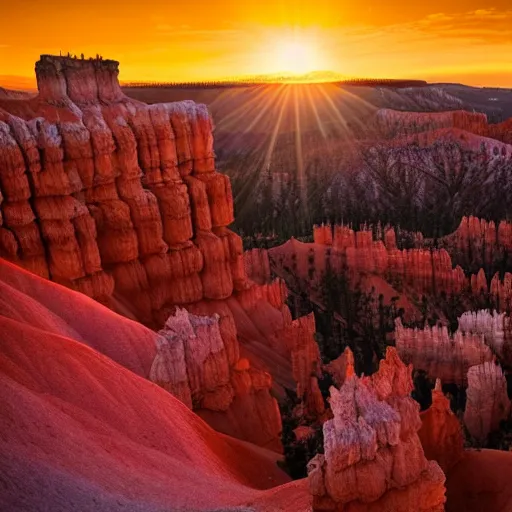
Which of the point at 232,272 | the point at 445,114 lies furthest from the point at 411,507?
the point at 445,114

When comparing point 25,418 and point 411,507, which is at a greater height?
point 25,418

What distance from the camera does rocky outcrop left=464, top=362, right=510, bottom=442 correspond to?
84.1ft

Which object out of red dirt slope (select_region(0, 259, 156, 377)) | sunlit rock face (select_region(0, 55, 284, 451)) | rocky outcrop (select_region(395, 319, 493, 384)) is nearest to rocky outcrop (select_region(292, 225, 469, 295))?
rocky outcrop (select_region(395, 319, 493, 384))

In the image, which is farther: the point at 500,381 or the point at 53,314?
the point at 500,381

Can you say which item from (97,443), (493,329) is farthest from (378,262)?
(97,443)

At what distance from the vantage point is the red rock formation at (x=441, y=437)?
17266mm

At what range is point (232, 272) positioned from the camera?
29.1 meters

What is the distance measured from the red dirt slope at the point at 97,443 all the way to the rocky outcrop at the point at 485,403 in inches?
458

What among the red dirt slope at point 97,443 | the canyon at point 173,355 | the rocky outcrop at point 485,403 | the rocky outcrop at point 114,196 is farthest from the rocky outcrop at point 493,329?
the red dirt slope at point 97,443

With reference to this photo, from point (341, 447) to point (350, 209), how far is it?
2797 inches

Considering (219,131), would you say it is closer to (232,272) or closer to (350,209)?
(350,209)

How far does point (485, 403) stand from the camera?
25.6 metres

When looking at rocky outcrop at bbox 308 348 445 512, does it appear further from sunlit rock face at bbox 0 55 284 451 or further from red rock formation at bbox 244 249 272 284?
red rock formation at bbox 244 249 272 284

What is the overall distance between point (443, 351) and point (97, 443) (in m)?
24.5
